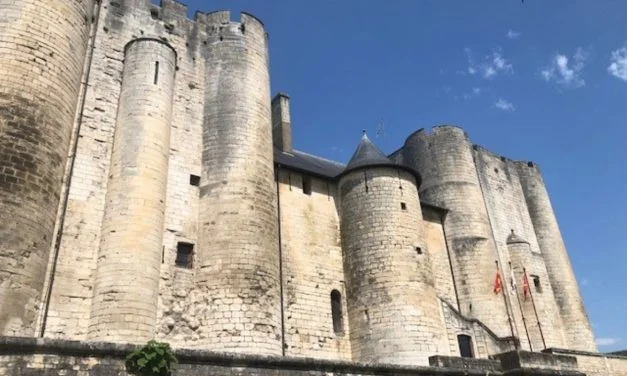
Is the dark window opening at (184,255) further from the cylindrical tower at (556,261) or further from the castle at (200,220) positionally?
the cylindrical tower at (556,261)

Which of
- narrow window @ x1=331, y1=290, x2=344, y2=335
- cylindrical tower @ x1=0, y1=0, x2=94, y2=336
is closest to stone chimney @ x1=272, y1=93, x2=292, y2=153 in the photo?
narrow window @ x1=331, y1=290, x2=344, y2=335

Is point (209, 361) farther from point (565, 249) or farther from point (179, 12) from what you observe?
point (565, 249)

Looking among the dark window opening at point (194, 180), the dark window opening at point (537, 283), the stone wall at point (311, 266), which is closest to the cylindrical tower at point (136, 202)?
the dark window opening at point (194, 180)

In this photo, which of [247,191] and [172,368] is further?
[247,191]

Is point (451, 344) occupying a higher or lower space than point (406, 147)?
lower

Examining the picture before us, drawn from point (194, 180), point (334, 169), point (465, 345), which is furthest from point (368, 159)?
point (465, 345)

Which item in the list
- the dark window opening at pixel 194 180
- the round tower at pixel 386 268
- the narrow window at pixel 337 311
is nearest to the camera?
the round tower at pixel 386 268

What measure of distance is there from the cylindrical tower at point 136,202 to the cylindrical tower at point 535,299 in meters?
13.6

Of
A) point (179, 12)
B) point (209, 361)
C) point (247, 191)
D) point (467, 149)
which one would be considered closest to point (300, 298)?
point (247, 191)

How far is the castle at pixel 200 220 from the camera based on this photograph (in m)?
11.2

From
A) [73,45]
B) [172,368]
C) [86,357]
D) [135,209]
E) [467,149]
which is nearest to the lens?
[86,357]

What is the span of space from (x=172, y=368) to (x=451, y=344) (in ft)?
34.5

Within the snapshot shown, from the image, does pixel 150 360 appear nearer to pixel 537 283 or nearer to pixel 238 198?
pixel 238 198

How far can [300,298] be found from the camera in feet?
48.7
